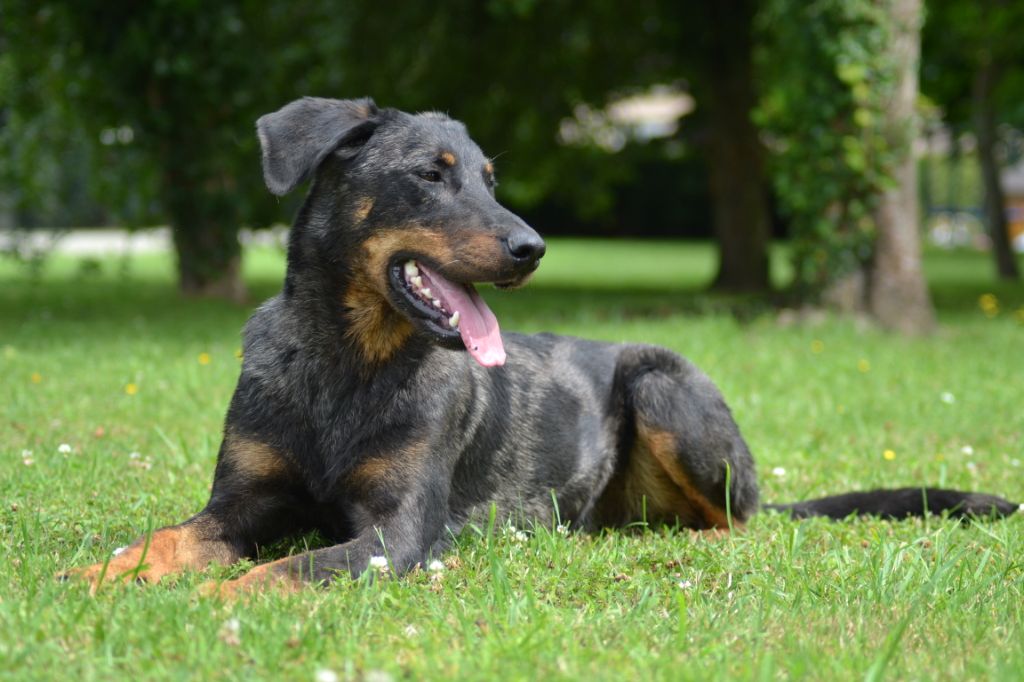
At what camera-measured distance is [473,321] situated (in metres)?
4.39

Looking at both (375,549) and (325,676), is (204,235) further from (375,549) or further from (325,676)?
(325,676)

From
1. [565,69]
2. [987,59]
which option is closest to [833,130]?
[565,69]

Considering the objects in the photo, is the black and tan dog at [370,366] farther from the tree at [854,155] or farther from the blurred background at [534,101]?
the blurred background at [534,101]

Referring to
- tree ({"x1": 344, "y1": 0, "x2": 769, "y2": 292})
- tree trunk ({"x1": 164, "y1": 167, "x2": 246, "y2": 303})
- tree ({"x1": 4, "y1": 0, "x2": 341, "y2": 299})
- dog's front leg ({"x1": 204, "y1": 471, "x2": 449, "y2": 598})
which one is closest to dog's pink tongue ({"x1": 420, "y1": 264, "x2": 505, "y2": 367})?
dog's front leg ({"x1": 204, "y1": 471, "x2": 449, "y2": 598})

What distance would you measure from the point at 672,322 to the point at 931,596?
28.0ft

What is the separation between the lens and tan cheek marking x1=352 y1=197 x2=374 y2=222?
14.8 feet

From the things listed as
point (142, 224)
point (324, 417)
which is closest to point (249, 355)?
point (324, 417)

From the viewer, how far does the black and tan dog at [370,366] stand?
4.28 meters

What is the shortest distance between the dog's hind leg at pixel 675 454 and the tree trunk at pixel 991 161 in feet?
62.6

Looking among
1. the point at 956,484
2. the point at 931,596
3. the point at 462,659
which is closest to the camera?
the point at 462,659

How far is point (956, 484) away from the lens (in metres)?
6.30

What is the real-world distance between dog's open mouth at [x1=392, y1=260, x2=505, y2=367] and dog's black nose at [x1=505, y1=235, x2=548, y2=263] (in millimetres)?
264

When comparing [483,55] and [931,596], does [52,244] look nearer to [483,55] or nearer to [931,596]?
[483,55]

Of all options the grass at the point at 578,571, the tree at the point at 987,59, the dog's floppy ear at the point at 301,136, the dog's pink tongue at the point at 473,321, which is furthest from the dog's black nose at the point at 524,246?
the tree at the point at 987,59
